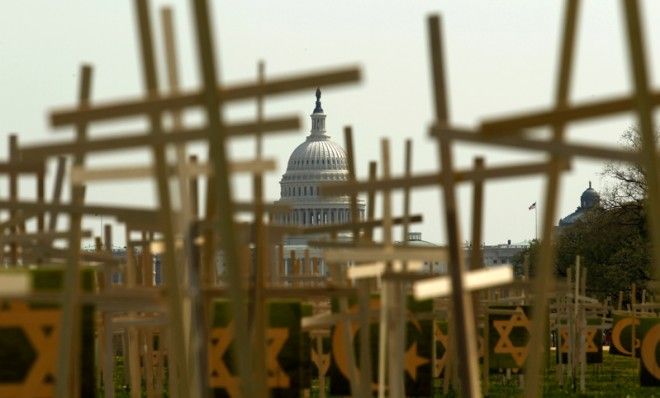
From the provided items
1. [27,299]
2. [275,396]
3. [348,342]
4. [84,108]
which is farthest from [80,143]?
[275,396]

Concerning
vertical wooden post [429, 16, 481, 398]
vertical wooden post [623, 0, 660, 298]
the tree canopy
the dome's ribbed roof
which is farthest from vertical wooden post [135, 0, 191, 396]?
the dome's ribbed roof

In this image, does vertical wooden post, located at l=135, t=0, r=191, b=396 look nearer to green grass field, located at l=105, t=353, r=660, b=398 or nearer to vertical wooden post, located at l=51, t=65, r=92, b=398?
vertical wooden post, located at l=51, t=65, r=92, b=398

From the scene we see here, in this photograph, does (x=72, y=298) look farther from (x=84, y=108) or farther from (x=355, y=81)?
(x=355, y=81)

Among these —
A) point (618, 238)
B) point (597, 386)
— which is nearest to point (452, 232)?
point (597, 386)

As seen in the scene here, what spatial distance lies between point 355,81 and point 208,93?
2.27 feet

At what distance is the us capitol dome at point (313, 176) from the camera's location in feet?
470

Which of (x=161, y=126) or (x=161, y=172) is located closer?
(x=161, y=172)

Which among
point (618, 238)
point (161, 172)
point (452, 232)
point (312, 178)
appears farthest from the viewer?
point (312, 178)

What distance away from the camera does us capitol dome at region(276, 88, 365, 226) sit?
143125 millimetres

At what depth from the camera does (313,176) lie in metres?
157

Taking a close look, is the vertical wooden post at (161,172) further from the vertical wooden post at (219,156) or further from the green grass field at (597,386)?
the green grass field at (597,386)

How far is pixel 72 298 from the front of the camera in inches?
296

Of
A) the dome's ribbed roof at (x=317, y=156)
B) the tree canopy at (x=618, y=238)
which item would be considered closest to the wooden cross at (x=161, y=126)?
the tree canopy at (x=618, y=238)

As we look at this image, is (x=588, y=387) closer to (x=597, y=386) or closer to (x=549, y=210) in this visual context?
(x=597, y=386)
